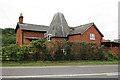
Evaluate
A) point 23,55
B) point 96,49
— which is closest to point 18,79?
point 23,55

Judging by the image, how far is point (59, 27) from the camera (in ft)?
82.7

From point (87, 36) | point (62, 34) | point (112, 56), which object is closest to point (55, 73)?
point (112, 56)

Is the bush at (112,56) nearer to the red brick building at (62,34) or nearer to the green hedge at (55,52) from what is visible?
the green hedge at (55,52)

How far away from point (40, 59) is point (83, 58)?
22.4ft

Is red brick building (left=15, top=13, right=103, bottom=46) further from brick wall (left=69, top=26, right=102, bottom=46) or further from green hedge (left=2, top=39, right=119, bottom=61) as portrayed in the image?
green hedge (left=2, top=39, right=119, bottom=61)

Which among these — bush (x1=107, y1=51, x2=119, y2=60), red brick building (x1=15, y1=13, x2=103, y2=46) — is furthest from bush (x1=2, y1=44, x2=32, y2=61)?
bush (x1=107, y1=51, x2=119, y2=60)

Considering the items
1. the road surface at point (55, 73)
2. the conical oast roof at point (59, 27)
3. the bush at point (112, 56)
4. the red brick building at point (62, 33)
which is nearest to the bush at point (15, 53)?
the road surface at point (55, 73)

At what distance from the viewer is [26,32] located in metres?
24.3

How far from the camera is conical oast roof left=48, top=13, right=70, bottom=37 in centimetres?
2389

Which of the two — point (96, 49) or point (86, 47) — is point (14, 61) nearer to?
point (86, 47)

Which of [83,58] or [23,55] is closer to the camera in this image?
[23,55]

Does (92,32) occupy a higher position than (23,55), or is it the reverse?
(92,32)

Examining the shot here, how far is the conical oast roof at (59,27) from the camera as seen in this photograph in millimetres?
23891

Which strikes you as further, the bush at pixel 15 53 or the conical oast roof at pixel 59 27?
the conical oast roof at pixel 59 27
